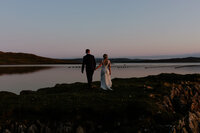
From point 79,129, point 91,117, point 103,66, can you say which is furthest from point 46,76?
point 79,129

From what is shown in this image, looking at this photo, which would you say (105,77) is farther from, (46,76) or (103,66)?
(46,76)

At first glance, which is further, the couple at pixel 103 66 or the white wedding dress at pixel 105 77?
the white wedding dress at pixel 105 77

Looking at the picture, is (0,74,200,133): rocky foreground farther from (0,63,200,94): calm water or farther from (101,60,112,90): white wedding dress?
(0,63,200,94): calm water

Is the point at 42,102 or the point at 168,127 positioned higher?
the point at 42,102

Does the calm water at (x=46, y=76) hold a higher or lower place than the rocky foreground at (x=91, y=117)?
lower

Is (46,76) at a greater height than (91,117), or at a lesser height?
lesser

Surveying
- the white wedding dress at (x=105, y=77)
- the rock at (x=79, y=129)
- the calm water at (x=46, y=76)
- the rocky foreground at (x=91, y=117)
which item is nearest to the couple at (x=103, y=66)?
the white wedding dress at (x=105, y=77)

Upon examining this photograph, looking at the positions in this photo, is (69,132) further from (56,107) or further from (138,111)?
(138,111)

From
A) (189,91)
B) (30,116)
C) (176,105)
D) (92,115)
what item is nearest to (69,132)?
(92,115)

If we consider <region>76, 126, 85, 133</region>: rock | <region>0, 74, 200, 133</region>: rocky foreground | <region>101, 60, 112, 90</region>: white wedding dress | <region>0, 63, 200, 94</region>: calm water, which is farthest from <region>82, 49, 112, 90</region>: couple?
<region>0, 63, 200, 94</region>: calm water

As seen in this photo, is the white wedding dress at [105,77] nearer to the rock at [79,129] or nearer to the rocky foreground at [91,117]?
the rocky foreground at [91,117]

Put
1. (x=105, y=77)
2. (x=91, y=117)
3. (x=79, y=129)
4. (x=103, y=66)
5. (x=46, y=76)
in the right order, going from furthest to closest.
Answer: (x=46, y=76)
(x=103, y=66)
(x=105, y=77)
(x=91, y=117)
(x=79, y=129)

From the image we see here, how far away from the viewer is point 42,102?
12062 millimetres

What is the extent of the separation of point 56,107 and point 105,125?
336 centimetres
